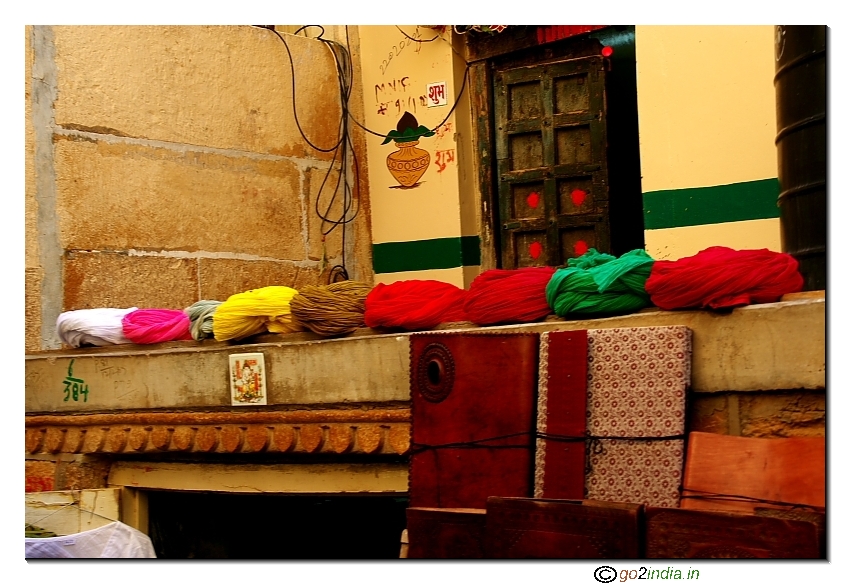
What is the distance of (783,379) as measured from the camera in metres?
3.18

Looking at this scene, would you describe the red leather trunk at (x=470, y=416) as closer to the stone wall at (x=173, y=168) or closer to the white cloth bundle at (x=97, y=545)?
the white cloth bundle at (x=97, y=545)

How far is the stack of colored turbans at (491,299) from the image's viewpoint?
3.31 meters

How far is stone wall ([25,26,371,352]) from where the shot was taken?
589cm

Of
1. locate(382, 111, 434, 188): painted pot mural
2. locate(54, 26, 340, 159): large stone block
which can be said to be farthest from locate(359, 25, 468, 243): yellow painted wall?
locate(54, 26, 340, 159): large stone block

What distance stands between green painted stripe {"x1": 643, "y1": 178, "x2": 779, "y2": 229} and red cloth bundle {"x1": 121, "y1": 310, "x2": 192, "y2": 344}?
2.69m

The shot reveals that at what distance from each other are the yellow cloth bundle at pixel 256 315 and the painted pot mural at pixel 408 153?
2.65 metres

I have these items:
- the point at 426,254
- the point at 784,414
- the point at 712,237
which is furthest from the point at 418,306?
the point at 426,254

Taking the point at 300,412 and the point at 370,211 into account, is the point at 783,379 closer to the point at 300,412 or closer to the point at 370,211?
the point at 300,412

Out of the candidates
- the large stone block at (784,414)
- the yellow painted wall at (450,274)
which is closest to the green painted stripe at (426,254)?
the yellow painted wall at (450,274)

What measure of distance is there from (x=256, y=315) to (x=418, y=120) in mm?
2912

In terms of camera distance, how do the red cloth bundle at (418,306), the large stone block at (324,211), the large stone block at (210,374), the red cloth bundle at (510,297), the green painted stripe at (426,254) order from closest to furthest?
the red cloth bundle at (510,297) < the red cloth bundle at (418,306) < the large stone block at (210,374) < the green painted stripe at (426,254) < the large stone block at (324,211)

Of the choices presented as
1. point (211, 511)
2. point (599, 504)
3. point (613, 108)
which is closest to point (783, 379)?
point (599, 504)

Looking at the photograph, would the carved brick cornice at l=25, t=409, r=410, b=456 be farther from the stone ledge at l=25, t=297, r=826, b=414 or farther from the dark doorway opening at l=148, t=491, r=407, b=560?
the dark doorway opening at l=148, t=491, r=407, b=560

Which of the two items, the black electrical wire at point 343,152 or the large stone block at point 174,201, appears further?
the black electrical wire at point 343,152
